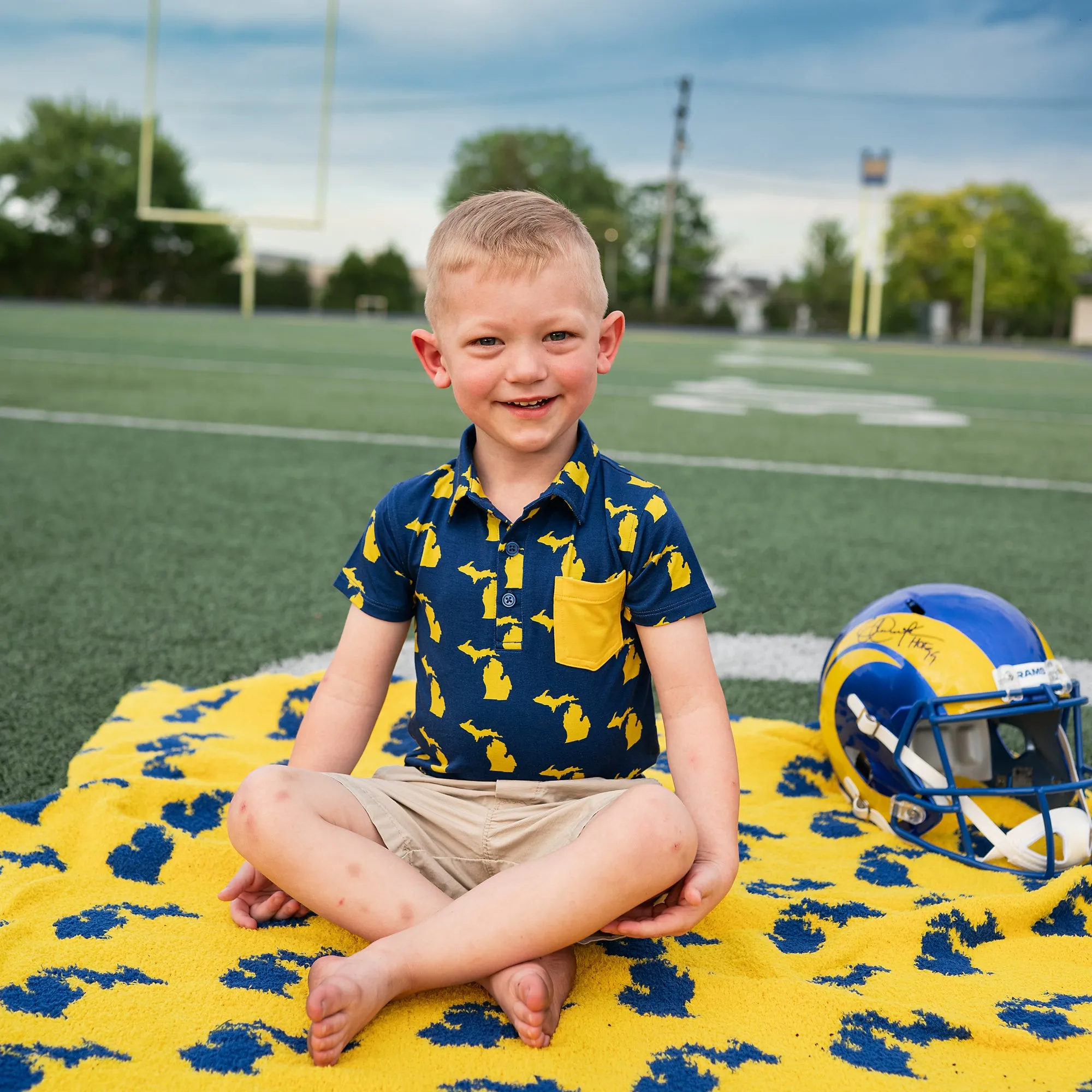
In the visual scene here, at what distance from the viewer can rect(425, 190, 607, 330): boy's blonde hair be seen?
4.99ft

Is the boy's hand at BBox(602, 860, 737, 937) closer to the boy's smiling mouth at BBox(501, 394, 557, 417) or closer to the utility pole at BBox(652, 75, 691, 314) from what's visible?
the boy's smiling mouth at BBox(501, 394, 557, 417)

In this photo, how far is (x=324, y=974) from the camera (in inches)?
51.6

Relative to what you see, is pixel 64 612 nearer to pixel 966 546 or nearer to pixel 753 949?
pixel 753 949

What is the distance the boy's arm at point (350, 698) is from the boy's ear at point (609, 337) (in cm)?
50

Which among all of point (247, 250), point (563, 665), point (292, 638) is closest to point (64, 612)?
point (292, 638)

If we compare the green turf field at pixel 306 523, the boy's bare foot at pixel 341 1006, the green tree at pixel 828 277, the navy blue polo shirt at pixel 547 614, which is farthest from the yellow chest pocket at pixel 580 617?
the green tree at pixel 828 277

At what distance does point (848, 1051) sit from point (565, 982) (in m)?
0.35

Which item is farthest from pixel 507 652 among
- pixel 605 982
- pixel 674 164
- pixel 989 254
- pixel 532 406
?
pixel 989 254

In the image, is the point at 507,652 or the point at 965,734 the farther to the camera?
the point at 965,734

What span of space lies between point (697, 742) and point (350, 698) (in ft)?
1.75

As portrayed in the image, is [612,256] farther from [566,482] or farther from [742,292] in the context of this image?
[566,482]

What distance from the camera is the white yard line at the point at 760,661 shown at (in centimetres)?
271

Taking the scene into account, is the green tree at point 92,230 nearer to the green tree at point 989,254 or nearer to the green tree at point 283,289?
the green tree at point 283,289

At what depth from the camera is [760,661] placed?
9.23ft
